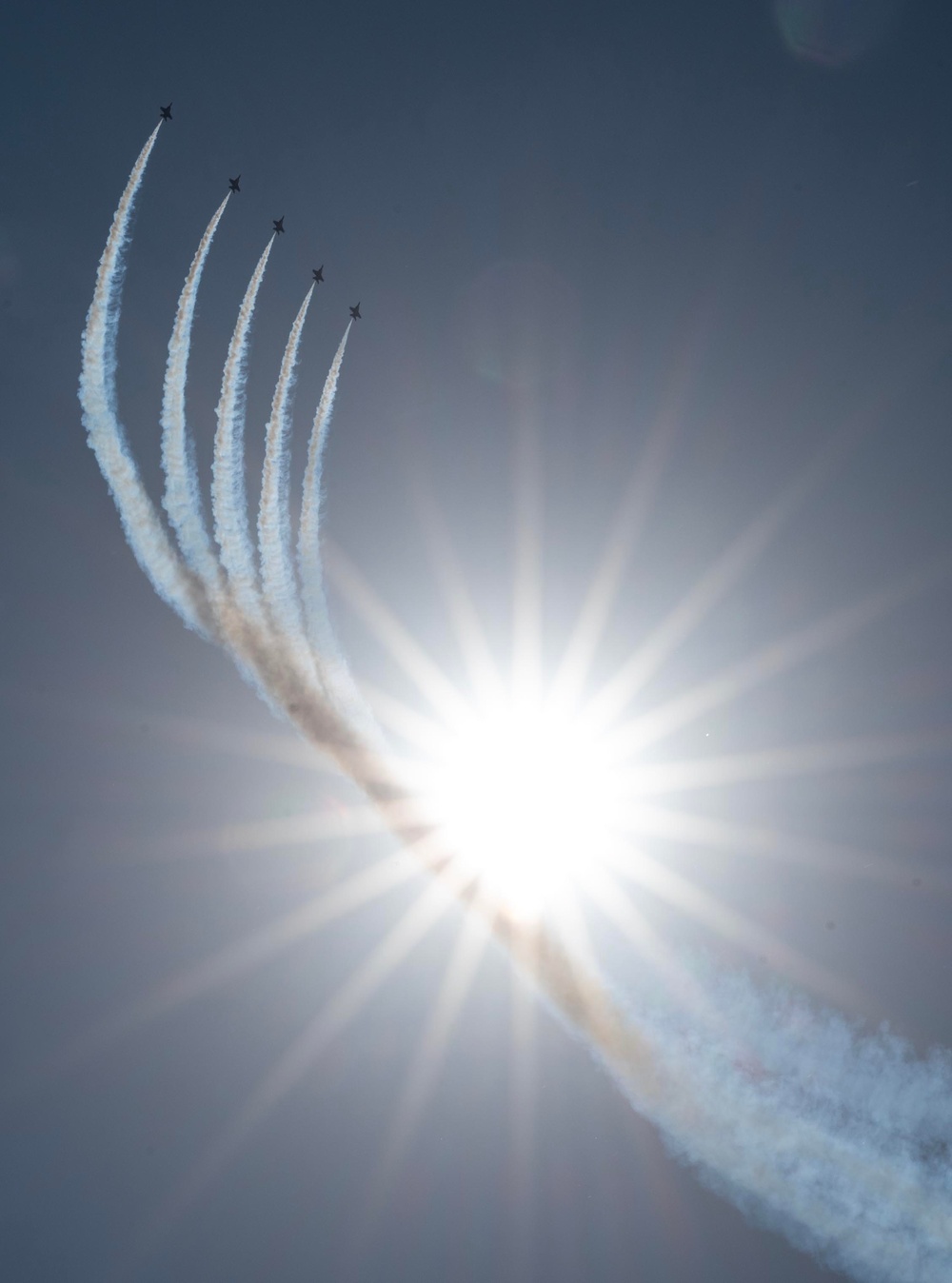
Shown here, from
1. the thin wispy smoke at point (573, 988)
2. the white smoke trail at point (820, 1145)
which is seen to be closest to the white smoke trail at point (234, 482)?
the thin wispy smoke at point (573, 988)

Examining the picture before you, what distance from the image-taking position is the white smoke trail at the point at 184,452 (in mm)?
15922

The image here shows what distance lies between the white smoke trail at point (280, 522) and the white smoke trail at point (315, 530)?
31cm

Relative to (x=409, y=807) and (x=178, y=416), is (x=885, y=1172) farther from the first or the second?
(x=178, y=416)

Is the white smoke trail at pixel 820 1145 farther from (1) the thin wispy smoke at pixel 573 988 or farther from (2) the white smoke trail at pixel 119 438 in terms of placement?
(2) the white smoke trail at pixel 119 438

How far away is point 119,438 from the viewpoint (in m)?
16.5

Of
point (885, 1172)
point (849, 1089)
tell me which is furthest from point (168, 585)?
point (885, 1172)

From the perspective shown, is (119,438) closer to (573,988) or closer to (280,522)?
(280,522)

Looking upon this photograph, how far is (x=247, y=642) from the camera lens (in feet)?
52.5

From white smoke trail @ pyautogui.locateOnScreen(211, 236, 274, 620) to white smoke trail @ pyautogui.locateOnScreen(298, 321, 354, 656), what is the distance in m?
1.24

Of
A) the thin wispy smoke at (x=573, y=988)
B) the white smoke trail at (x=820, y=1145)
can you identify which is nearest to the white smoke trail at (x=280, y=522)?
the thin wispy smoke at (x=573, y=988)

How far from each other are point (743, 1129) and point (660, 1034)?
9.09ft

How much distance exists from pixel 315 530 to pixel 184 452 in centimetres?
361

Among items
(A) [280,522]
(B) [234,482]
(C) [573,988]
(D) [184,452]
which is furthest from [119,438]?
(C) [573,988]

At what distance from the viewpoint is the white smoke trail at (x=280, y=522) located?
16.1 meters
